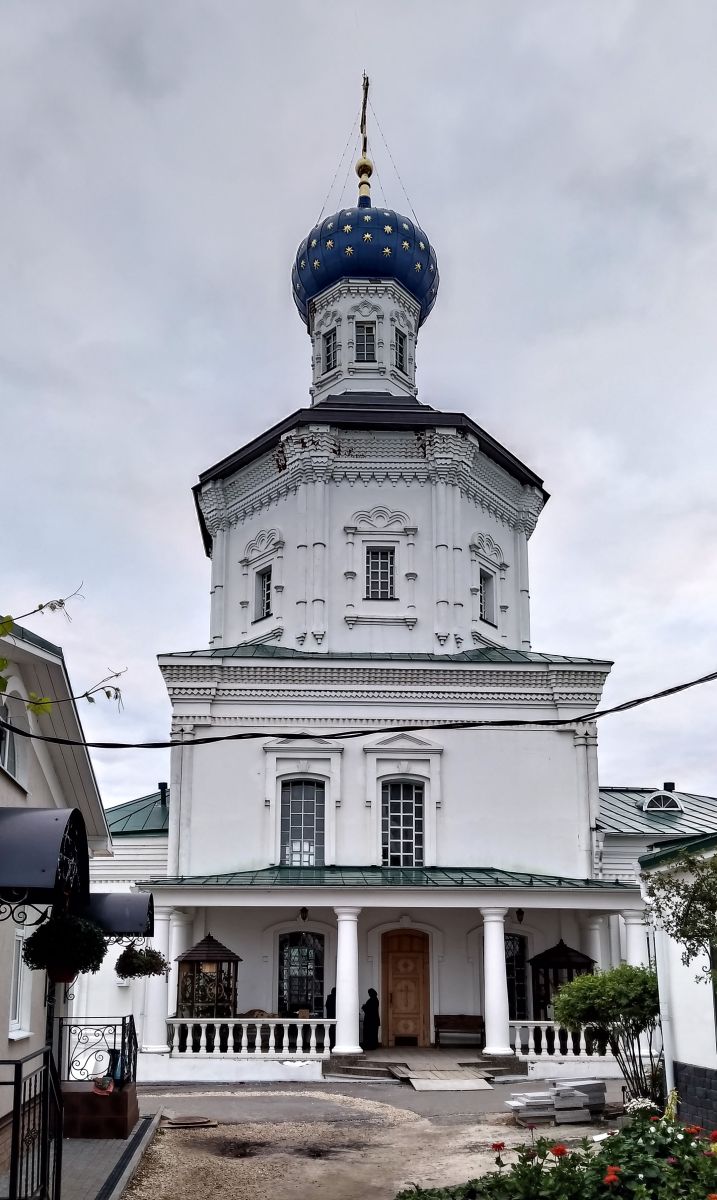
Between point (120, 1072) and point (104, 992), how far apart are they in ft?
41.1

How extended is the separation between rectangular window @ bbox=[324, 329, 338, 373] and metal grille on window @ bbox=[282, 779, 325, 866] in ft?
37.2

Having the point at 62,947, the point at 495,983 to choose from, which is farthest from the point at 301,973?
the point at 62,947

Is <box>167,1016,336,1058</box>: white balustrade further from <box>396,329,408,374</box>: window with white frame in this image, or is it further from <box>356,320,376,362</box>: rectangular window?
<box>396,329,408,374</box>: window with white frame

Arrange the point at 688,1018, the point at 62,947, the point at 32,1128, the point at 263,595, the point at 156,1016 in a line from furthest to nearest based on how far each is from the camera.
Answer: the point at 263,595 < the point at 156,1016 < the point at 688,1018 < the point at 62,947 < the point at 32,1128

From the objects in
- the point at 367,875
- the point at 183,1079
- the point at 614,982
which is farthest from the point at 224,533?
the point at 614,982

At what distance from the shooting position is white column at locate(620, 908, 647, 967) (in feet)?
71.6

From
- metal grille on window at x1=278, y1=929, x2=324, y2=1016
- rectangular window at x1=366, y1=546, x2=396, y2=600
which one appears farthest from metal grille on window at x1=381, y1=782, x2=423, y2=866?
rectangular window at x1=366, y1=546, x2=396, y2=600

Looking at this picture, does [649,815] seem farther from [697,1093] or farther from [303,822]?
[697,1093]

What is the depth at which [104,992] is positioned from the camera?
25234 millimetres

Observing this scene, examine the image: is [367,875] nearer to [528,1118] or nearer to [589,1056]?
[589,1056]

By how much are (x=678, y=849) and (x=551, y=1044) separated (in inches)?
377

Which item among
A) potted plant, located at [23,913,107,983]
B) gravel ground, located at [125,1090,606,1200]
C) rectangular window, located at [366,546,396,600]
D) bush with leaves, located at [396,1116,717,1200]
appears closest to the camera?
bush with leaves, located at [396,1116,717,1200]

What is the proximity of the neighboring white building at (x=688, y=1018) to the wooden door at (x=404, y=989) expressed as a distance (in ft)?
30.8

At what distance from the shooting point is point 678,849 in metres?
13.8
